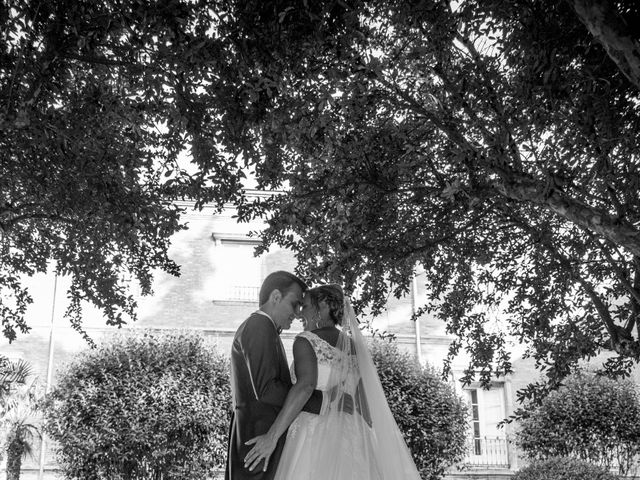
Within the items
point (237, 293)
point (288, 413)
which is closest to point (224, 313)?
point (237, 293)

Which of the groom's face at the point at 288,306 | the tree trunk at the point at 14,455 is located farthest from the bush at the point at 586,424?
the groom's face at the point at 288,306

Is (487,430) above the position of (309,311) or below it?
below

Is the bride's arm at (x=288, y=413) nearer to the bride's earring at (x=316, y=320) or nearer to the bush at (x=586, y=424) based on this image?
the bride's earring at (x=316, y=320)

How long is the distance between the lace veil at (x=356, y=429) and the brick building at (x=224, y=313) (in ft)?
54.6

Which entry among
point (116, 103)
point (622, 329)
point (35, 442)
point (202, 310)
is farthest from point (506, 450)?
point (116, 103)

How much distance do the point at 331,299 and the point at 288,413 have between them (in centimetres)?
101

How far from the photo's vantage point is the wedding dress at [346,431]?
5.54 meters

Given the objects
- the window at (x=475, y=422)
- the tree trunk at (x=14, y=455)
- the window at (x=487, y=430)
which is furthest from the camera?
the window at (x=475, y=422)

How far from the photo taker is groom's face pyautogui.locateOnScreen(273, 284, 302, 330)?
566 centimetres

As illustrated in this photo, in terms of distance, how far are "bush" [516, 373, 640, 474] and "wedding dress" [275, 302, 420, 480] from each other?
13.8 m

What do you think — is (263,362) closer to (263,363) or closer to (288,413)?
(263,363)

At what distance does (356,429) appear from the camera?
580 centimetres

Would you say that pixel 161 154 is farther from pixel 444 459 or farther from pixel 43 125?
pixel 444 459

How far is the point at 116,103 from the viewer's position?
7.26m
